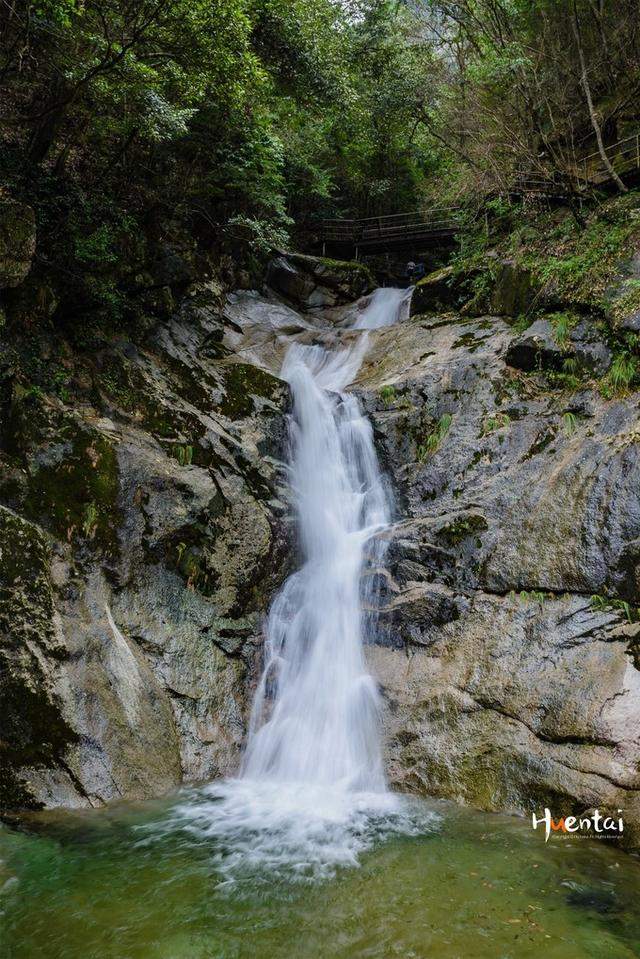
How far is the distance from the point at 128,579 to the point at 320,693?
2.70m

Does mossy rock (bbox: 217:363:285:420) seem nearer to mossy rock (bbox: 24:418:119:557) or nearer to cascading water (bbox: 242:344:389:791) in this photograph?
cascading water (bbox: 242:344:389:791)

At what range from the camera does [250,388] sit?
31.3 feet

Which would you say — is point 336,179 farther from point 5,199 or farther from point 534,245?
point 5,199

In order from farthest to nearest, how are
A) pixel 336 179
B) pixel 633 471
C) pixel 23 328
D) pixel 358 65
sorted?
pixel 336 179, pixel 358 65, pixel 23 328, pixel 633 471

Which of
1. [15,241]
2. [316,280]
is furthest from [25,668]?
A: [316,280]

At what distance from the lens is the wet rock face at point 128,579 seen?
532 cm

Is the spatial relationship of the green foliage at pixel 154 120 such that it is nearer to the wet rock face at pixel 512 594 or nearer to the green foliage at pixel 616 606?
the wet rock face at pixel 512 594

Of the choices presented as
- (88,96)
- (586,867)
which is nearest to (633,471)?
(586,867)

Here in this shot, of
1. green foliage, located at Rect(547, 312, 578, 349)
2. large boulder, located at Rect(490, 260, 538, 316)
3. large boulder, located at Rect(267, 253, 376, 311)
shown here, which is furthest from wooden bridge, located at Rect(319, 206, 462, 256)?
green foliage, located at Rect(547, 312, 578, 349)

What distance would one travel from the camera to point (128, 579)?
21.6ft

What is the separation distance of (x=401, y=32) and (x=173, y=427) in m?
17.4

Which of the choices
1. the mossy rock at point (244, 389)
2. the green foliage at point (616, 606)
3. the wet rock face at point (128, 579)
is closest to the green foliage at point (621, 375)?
the green foliage at point (616, 606)

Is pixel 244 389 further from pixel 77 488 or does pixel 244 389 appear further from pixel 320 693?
pixel 320 693

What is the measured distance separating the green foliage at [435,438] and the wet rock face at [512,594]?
35 mm
